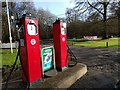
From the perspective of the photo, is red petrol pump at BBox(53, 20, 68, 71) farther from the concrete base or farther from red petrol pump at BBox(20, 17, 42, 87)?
red petrol pump at BBox(20, 17, 42, 87)

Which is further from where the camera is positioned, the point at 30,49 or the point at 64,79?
the point at 64,79

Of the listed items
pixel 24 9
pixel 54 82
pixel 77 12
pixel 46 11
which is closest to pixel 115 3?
pixel 77 12

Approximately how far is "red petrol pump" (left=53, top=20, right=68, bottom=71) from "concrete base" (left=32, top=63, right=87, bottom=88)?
48 centimetres

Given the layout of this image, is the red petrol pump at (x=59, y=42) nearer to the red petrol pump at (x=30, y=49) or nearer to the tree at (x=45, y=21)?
the red petrol pump at (x=30, y=49)

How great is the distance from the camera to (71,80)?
23.2 feet

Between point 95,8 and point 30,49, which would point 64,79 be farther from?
point 95,8

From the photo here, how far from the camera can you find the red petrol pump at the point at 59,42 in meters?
8.05

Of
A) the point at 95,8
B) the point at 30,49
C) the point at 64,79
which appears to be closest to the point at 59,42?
the point at 64,79

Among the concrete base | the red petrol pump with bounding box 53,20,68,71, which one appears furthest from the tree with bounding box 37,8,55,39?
the concrete base

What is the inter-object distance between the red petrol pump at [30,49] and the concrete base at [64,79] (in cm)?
40

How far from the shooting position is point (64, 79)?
6723mm

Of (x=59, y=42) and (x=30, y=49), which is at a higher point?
(x=59, y=42)

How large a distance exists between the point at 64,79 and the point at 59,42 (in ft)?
6.12

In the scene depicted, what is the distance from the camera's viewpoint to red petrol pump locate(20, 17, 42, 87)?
6.06m
